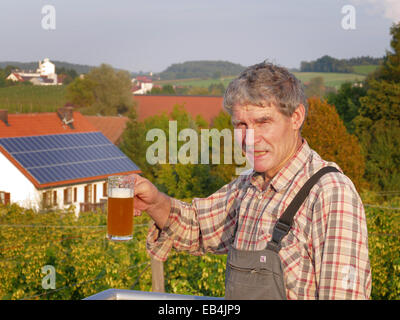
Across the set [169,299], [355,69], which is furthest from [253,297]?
[355,69]

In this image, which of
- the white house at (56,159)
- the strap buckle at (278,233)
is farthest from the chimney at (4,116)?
the strap buckle at (278,233)

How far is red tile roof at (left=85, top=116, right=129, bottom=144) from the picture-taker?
61.1 m

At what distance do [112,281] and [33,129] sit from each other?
43.0 meters

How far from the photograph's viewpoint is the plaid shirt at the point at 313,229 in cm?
150

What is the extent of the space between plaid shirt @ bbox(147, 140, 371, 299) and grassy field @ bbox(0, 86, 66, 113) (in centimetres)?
5016

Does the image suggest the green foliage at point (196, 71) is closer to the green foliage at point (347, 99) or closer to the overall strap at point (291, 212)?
the green foliage at point (347, 99)

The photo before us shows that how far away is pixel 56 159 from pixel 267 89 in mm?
44726

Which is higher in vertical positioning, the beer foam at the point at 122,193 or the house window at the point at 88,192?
the beer foam at the point at 122,193

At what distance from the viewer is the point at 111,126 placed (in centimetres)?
6200

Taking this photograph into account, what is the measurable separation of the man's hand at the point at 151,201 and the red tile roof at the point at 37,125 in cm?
4334

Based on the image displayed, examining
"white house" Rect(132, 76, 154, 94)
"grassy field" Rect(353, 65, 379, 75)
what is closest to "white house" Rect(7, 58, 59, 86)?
"white house" Rect(132, 76, 154, 94)

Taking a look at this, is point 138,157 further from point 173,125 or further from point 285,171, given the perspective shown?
point 285,171

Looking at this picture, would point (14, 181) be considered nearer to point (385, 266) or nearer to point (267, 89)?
point (385, 266)

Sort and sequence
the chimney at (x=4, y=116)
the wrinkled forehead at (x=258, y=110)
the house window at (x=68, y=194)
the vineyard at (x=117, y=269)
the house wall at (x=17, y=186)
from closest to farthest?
1. the wrinkled forehead at (x=258, y=110)
2. the vineyard at (x=117, y=269)
3. the house wall at (x=17, y=186)
4. the house window at (x=68, y=194)
5. the chimney at (x=4, y=116)
